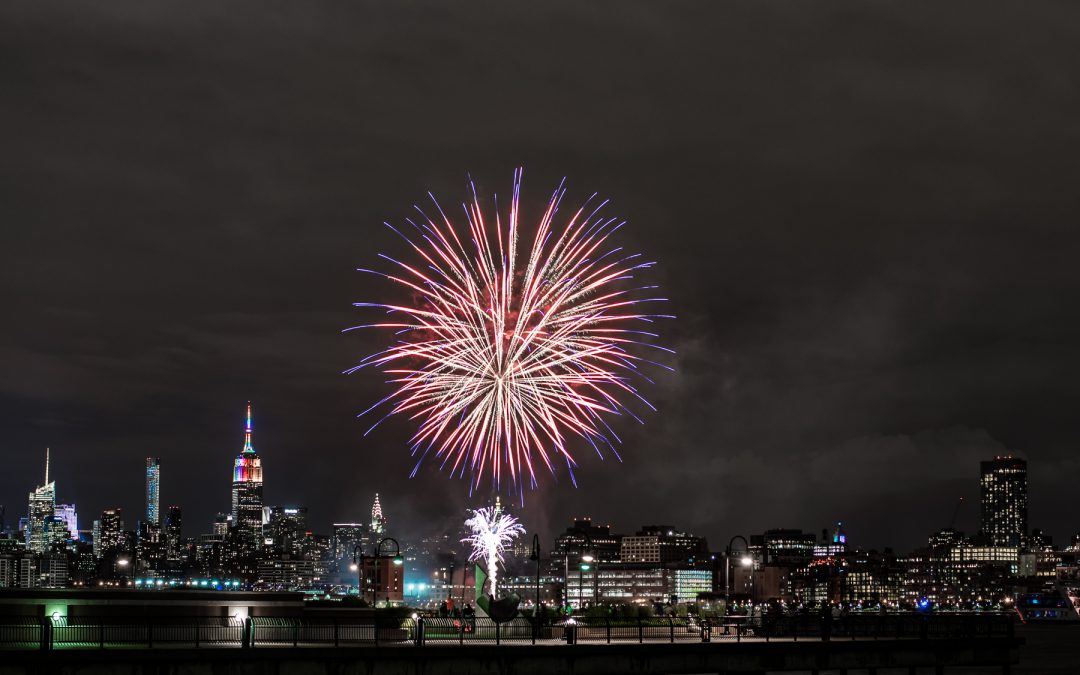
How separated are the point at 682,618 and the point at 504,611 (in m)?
18.8

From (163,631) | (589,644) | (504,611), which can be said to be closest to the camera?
(163,631)

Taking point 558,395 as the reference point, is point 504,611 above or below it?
below

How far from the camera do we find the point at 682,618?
84938 millimetres

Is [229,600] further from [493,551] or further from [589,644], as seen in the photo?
[493,551]

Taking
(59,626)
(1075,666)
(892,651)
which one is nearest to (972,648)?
(892,651)

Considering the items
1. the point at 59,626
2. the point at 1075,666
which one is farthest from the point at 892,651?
the point at 1075,666

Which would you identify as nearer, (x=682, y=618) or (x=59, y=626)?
(x=59, y=626)

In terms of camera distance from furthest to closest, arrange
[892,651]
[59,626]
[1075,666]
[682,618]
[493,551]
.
→ [1075,666] < [493,551] < [682,618] < [892,651] < [59,626]

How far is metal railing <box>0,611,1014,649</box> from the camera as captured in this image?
56156 mm

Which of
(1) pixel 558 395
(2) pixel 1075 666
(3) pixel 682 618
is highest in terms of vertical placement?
(1) pixel 558 395

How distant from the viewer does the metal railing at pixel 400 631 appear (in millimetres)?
56156

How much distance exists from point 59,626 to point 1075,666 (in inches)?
5238

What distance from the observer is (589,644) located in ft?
214

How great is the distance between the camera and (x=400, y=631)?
220ft
